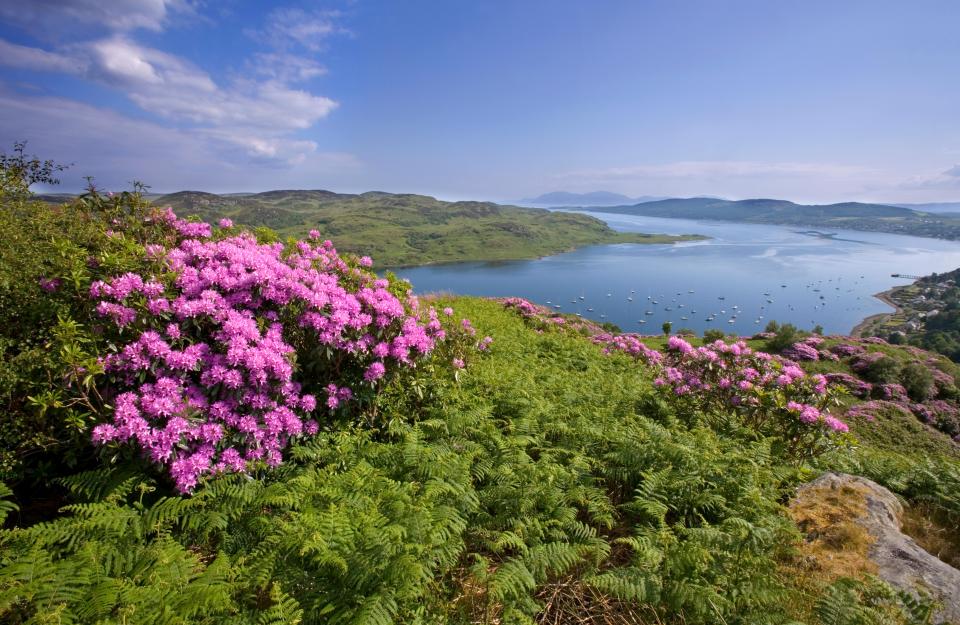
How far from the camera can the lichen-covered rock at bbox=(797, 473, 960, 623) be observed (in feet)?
11.7

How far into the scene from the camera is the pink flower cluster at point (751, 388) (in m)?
6.94

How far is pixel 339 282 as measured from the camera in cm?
642

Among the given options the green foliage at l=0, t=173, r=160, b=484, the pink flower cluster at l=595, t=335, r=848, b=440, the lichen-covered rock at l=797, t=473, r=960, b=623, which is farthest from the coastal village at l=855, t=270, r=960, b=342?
the green foliage at l=0, t=173, r=160, b=484

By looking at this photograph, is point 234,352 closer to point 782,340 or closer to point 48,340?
point 48,340

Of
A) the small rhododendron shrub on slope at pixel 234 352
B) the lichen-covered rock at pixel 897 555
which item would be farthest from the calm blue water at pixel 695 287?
the lichen-covered rock at pixel 897 555

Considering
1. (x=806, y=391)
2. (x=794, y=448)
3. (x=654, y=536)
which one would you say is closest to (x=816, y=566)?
(x=654, y=536)

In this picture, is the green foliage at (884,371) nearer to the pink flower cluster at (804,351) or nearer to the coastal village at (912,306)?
the pink flower cluster at (804,351)

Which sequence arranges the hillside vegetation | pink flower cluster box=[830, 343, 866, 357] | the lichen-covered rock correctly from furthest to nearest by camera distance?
pink flower cluster box=[830, 343, 866, 357] → the lichen-covered rock → the hillside vegetation

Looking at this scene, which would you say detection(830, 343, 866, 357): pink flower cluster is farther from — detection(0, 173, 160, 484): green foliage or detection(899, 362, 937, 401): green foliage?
detection(0, 173, 160, 484): green foliage

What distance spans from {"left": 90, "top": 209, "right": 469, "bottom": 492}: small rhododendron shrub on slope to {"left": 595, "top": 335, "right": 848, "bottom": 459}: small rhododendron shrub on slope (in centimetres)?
586

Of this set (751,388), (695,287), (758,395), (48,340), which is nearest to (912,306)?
(695,287)

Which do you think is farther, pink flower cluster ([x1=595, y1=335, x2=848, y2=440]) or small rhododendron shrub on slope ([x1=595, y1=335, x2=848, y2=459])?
pink flower cluster ([x1=595, y1=335, x2=848, y2=440])

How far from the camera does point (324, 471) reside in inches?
185

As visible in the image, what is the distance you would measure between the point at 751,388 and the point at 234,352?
856 centimetres
